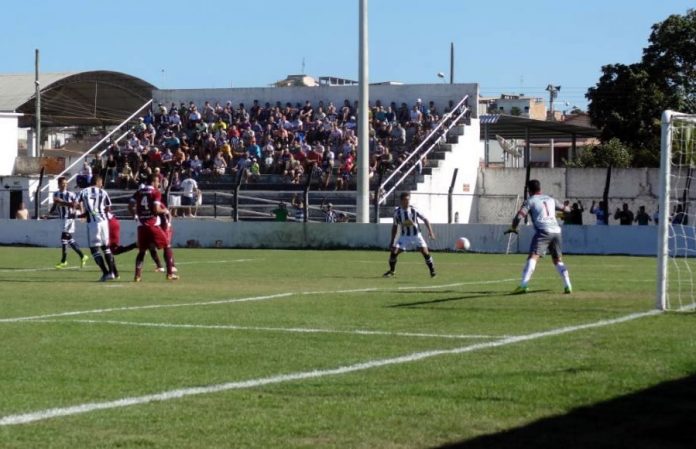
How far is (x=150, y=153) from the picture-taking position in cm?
5081

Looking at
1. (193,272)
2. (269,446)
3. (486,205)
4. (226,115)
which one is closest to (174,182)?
(226,115)

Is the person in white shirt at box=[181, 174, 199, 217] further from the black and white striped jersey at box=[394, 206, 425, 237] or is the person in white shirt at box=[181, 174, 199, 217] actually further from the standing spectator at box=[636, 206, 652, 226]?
the black and white striped jersey at box=[394, 206, 425, 237]

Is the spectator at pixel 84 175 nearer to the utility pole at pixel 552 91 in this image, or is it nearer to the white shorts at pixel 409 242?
the white shorts at pixel 409 242

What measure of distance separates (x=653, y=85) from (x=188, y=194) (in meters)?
29.4

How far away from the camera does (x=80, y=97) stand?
7700cm

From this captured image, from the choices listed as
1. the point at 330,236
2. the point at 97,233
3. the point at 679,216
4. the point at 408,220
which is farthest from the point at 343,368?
the point at 330,236

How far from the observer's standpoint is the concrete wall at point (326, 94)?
5356 cm

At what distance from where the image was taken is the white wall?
63.2 m

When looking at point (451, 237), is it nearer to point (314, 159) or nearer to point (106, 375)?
point (314, 159)

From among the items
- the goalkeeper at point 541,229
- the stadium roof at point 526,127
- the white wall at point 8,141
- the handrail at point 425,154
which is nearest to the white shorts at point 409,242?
the goalkeeper at point 541,229

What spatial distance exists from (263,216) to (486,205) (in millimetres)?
8570

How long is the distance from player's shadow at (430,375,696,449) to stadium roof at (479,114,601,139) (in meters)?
49.0

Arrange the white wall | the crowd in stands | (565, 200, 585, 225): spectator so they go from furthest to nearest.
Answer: the white wall → the crowd in stands → (565, 200, 585, 225): spectator

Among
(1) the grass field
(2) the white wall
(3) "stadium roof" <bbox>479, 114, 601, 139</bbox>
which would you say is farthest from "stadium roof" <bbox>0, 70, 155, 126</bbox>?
(1) the grass field
